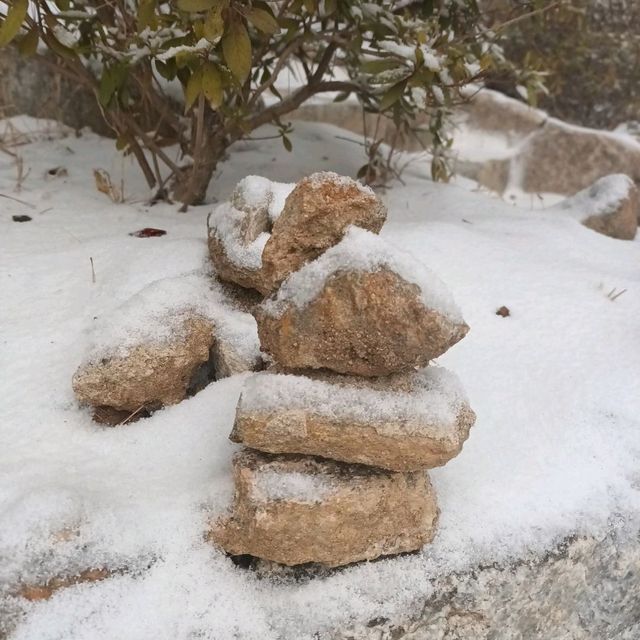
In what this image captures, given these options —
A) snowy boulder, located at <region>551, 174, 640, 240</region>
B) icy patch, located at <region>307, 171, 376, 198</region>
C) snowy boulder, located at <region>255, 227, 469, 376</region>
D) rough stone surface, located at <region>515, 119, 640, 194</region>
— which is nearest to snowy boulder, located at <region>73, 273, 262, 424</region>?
snowy boulder, located at <region>255, 227, 469, 376</region>

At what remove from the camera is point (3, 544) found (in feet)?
3.93

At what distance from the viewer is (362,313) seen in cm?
118

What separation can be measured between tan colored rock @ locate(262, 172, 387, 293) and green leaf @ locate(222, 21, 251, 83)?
0.32 m

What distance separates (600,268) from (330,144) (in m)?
1.61

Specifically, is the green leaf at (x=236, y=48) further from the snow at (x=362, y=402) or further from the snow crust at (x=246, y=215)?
the snow at (x=362, y=402)

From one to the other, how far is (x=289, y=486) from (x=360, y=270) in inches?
16.3

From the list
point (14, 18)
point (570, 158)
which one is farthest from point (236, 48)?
point (570, 158)

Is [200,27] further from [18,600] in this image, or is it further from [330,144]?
[330,144]

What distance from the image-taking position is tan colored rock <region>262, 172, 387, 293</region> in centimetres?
129

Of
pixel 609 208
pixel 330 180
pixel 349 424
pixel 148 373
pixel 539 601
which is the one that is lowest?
pixel 539 601

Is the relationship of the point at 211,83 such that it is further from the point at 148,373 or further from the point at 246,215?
the point at 148,373

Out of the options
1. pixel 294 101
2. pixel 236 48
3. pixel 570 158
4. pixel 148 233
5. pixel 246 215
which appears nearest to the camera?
pixel 236 48

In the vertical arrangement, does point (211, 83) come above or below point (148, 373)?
above

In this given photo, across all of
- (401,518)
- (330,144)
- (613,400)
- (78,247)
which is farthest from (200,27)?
(330,144)
